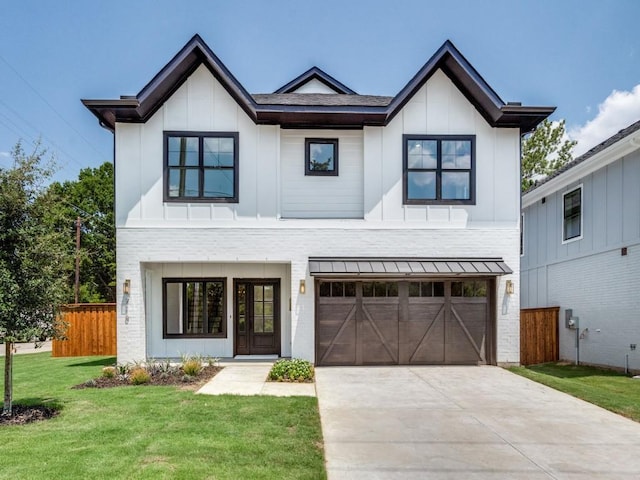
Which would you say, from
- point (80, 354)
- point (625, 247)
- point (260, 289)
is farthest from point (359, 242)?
point (80, 354)

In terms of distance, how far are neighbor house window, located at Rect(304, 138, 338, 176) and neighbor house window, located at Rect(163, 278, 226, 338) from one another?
4.07 m

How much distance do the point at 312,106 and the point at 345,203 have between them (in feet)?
8.71

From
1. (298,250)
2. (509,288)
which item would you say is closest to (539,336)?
(509,288)

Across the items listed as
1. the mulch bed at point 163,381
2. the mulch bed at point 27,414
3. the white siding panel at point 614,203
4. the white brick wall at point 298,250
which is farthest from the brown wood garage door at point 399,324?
the mulch bed at point 27,414

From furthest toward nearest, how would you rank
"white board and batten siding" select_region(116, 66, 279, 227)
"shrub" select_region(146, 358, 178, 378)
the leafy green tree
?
the leafy green tree
"white board and batten siding" select_region(116, 66, 279, 227)
"shrub" select_region(146, 358, 178, 378)

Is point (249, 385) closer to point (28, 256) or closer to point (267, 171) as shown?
point (28, 256)

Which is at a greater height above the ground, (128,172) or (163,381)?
(128,172)

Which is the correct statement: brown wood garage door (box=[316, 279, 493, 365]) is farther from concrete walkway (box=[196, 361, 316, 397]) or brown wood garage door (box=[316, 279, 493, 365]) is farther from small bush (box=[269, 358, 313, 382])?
concrete walkway (box=[196, 361, 316, 397])

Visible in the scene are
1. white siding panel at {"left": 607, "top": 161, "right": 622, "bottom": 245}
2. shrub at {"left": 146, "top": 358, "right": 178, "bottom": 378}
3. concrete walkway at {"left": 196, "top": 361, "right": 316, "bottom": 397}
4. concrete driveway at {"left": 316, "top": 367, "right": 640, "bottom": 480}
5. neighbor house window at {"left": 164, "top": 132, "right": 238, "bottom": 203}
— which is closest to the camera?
concrete driveway at {"left": 316, "top": 367, "right": 640, "bottom": 480}

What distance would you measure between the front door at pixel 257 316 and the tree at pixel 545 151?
22.6 metres

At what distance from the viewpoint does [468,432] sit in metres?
6.53

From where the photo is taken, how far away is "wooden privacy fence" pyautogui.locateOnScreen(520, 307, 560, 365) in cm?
1373

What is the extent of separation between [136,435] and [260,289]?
706 cm

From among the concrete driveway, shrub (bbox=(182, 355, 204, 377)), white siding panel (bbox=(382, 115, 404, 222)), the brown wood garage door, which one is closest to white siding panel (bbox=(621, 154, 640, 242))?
the brown wood garage door
